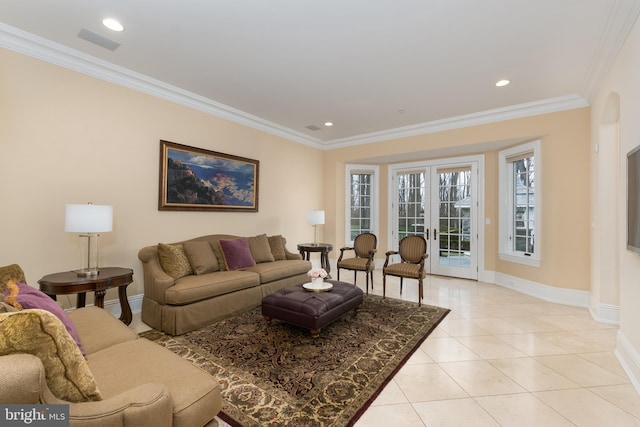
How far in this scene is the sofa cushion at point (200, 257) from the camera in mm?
3678

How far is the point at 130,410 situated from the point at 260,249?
11.7 feet

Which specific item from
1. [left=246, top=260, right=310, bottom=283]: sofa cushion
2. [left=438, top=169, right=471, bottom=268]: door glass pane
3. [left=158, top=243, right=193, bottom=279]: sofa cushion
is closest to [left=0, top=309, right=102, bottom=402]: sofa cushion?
[left=158, top=243, right=193, bottom=279]: sofa cushion

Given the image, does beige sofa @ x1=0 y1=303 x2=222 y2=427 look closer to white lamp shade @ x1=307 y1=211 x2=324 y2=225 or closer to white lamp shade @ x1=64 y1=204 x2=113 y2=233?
white lamp shade @ x1=64 y1=204 x2=113 y2=233

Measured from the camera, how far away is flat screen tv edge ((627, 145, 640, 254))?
2219mm

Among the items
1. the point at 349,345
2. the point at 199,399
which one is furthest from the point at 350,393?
the point at 199,399

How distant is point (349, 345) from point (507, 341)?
161 cm

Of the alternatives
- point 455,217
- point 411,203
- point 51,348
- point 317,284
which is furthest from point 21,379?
point 411,203

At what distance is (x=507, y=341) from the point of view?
2.91 metres

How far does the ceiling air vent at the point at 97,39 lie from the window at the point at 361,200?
4739mm

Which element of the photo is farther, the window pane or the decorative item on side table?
the window pane

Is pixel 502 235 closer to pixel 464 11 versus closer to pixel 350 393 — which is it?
pixel 464 11

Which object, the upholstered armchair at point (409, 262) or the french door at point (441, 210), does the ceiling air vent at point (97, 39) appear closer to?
the upholstered armchair at point (409, 262)

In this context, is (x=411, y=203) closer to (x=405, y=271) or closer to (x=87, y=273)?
(x=405, y=271)

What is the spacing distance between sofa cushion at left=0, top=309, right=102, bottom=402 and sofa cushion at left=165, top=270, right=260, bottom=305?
205 centimetres
